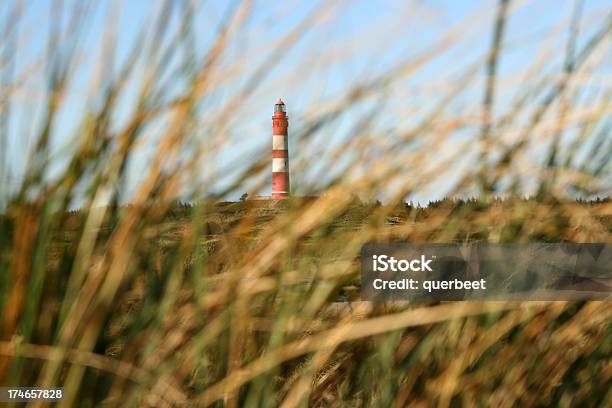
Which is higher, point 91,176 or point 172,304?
point 91,176

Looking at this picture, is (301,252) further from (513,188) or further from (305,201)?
(513,188)

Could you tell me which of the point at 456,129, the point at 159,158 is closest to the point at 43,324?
the point at 159,158

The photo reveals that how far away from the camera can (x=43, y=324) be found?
2.90ft

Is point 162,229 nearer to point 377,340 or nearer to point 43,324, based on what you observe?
point 43,324

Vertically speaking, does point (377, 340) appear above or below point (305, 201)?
below

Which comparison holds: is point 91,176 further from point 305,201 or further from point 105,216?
point 305,201

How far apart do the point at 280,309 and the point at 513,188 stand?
0.34m

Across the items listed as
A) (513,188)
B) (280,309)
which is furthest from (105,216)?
(513,188)

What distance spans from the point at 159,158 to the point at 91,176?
0.24 ft

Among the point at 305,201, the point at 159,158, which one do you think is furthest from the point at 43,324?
the point at 305,201

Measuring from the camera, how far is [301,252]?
969 millimetres

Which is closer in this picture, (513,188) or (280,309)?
(280,309)

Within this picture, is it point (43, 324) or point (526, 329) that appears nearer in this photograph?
point (43, 324)

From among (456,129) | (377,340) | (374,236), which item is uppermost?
(456,129)
